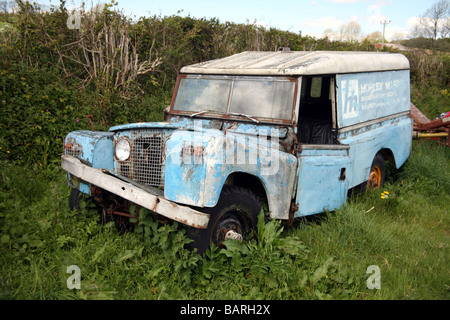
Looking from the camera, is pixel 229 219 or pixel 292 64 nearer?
pixel 229 219

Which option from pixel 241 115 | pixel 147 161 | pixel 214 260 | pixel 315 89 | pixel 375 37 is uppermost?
pixel 375 37

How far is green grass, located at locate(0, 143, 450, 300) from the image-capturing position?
3006 millimetres

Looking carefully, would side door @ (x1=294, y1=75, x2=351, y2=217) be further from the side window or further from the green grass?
the side window

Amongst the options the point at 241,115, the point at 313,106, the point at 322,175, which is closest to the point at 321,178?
the point at 322,175

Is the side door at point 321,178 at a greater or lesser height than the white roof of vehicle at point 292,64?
lesser

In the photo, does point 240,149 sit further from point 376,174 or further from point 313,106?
point 376,174

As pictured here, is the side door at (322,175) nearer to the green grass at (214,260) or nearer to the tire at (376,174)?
the green grass at (214,260)

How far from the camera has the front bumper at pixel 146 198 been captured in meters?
2.88

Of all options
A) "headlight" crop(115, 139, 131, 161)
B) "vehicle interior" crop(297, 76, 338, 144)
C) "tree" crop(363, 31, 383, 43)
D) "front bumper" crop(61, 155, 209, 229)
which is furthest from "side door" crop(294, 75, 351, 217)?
"tree" crop(363, 31, 383, 43)

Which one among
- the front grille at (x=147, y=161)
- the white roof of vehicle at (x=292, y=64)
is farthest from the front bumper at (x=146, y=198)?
the white roof of vehicle at (x=292, y=64)

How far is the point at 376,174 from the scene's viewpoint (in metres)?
5.66

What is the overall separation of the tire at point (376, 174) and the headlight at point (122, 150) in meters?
3.38

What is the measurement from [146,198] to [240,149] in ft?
2.82
